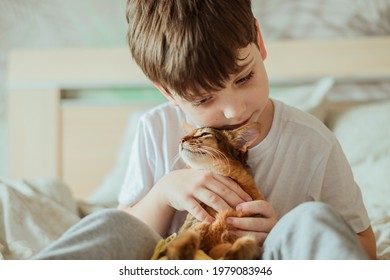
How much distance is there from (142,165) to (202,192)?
174 millimetres

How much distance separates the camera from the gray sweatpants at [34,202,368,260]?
0.59m

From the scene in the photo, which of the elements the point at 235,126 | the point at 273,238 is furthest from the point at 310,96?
the point at 273,238

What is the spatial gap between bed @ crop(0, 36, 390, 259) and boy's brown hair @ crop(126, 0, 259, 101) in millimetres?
584

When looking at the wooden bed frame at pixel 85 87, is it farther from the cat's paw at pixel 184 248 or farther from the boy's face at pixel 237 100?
the cat's paw at pixel 184 248

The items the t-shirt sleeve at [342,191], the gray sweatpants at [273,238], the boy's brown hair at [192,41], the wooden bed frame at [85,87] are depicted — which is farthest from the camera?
the wooden bed frame at [85,87]

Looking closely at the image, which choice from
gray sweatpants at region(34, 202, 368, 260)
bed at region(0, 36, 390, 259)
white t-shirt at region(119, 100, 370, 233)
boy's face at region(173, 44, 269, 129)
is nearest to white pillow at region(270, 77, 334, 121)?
bed at region(0, 36, 390, 259)

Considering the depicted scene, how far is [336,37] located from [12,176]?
0.91 meters

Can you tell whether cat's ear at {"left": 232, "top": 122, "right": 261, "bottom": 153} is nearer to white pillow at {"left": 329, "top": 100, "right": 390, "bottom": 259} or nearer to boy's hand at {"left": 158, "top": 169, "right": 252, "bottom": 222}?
boy's hand at {"left": 158, "top": 169, "right": 252, "bottom": 222}

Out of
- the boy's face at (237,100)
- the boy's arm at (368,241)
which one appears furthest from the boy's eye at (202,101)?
the boy's arm at (368,241)

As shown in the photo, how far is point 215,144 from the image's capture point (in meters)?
0.74

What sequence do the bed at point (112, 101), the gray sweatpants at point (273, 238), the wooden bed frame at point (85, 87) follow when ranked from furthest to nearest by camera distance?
the wooden bed frame at point (85, 87), the bed at point (112, 101), the gray sweatpants at point (273, 238)

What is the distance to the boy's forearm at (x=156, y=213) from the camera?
2.74 ft

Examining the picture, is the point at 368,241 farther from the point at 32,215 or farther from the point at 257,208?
the point at 32,215

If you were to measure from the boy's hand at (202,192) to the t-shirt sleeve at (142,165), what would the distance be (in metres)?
0.10
